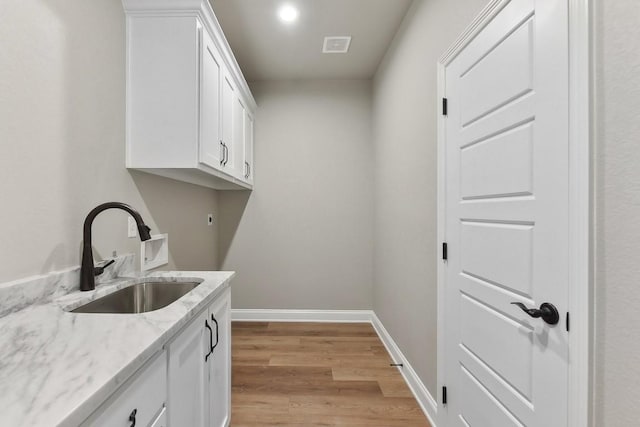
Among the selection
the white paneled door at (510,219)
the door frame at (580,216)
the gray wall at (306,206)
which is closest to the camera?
the door frame at (580,216)

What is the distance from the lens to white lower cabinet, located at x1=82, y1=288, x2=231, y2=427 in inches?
29.3

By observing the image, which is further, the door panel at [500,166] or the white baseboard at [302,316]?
the white baseboard at [302,316]

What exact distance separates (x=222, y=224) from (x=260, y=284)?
0.84m

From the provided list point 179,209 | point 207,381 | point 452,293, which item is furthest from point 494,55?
point 179,209

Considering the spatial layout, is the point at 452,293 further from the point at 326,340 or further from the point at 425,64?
the point at 326,340

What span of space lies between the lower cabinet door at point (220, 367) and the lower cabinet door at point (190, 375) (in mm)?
73

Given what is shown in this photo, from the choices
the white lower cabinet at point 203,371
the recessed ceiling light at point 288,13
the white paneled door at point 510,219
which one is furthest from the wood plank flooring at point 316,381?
the recessed ceiling light at point 288,13

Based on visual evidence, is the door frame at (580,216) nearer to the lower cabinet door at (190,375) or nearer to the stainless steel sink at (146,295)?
the lower cabinet door at (190,375)

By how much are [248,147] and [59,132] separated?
2003 millimetres

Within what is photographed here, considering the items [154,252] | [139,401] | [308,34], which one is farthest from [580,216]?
[308,34]

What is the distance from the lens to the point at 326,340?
3.04 m

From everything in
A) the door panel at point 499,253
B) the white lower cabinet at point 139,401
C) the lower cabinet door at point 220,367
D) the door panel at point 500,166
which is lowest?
the lower cabinet door at point 220,367

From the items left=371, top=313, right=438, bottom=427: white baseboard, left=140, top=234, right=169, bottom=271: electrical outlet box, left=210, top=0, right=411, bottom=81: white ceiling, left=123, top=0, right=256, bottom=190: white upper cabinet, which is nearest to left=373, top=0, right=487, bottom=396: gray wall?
left=371, top=313, right=438, bottom=427: white baseboard

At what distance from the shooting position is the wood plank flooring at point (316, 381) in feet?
6.27
